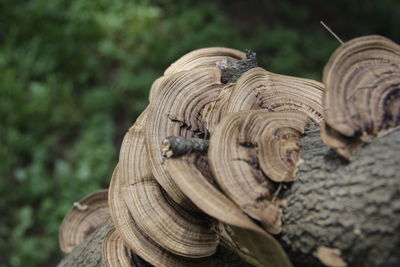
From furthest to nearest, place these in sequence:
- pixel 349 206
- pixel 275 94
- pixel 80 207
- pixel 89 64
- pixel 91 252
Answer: pixel 89 64 < pixel 80 207 < pixel 91 252 < pixel 275 94 < pixel 349 206

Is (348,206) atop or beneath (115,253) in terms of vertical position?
beneath

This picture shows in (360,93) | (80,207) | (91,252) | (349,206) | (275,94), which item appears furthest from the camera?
(80,207)

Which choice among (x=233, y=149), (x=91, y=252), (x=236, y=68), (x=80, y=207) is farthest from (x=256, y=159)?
(x=80, y=207)

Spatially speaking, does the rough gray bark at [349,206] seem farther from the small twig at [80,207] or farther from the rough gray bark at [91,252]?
the small twig at [80,207]

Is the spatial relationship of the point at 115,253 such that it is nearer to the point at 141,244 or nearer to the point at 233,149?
the point at 141,244

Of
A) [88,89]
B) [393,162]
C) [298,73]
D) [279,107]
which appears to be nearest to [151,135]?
[279,107]

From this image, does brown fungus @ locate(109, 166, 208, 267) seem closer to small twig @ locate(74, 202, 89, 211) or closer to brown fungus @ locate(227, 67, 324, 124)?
brown fungus @ locate(227, 67, 324, 124)

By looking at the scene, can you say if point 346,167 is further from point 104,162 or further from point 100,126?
point 100,126
